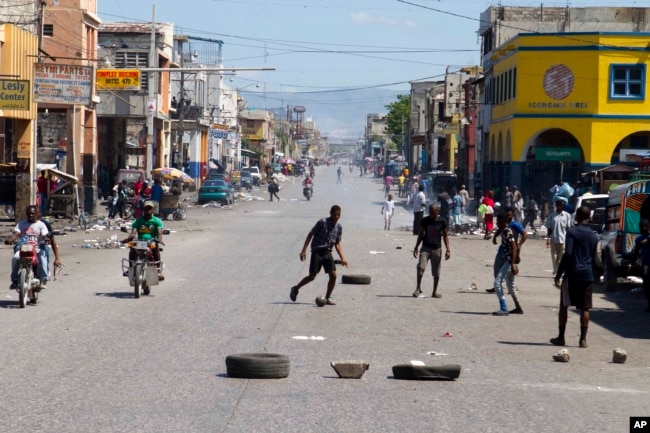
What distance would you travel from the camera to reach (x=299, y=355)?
44.4ft

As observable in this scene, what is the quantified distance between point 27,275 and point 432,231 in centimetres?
758

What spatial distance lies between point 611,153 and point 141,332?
4594cm

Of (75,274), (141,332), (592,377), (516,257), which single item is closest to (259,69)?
(75,274)

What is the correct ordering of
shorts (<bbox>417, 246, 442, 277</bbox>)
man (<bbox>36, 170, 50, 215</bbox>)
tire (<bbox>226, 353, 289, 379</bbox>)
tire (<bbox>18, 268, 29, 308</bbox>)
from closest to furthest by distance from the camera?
1. tire (<bbox>226, 353, 289, 379</bbox>)
2. tire (<bbox>18, 268, 29, 308</bbox>)
3. shorts (<bbox>417, 246, 442, 277</bbox>)
4. man (<bbox>36, 170, 50, 215</bbox>)

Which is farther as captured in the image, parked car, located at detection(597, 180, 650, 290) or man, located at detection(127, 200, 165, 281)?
parked car, located at detection(597, 180, 650, 290)

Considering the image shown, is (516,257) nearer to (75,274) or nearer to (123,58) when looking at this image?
(75,274)

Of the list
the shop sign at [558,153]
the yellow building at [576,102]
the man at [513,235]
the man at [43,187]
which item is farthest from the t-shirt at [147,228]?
the shop sign at [558,153]

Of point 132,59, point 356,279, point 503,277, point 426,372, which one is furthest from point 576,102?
point 426,372

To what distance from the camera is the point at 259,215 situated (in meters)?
56.1

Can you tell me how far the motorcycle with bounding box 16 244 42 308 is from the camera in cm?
1812

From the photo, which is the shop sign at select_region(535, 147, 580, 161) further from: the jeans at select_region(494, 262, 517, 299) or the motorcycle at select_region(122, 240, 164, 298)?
the motorcycle at select_region(122, 240, 164, 298)

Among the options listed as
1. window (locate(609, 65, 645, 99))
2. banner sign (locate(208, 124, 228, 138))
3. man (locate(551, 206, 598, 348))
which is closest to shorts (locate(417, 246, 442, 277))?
man (locate(551, 206, 598, 348))

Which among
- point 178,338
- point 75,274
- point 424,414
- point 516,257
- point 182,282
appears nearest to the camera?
point 424,414

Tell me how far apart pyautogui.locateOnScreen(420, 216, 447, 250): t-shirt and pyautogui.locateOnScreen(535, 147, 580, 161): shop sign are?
38.1 m
